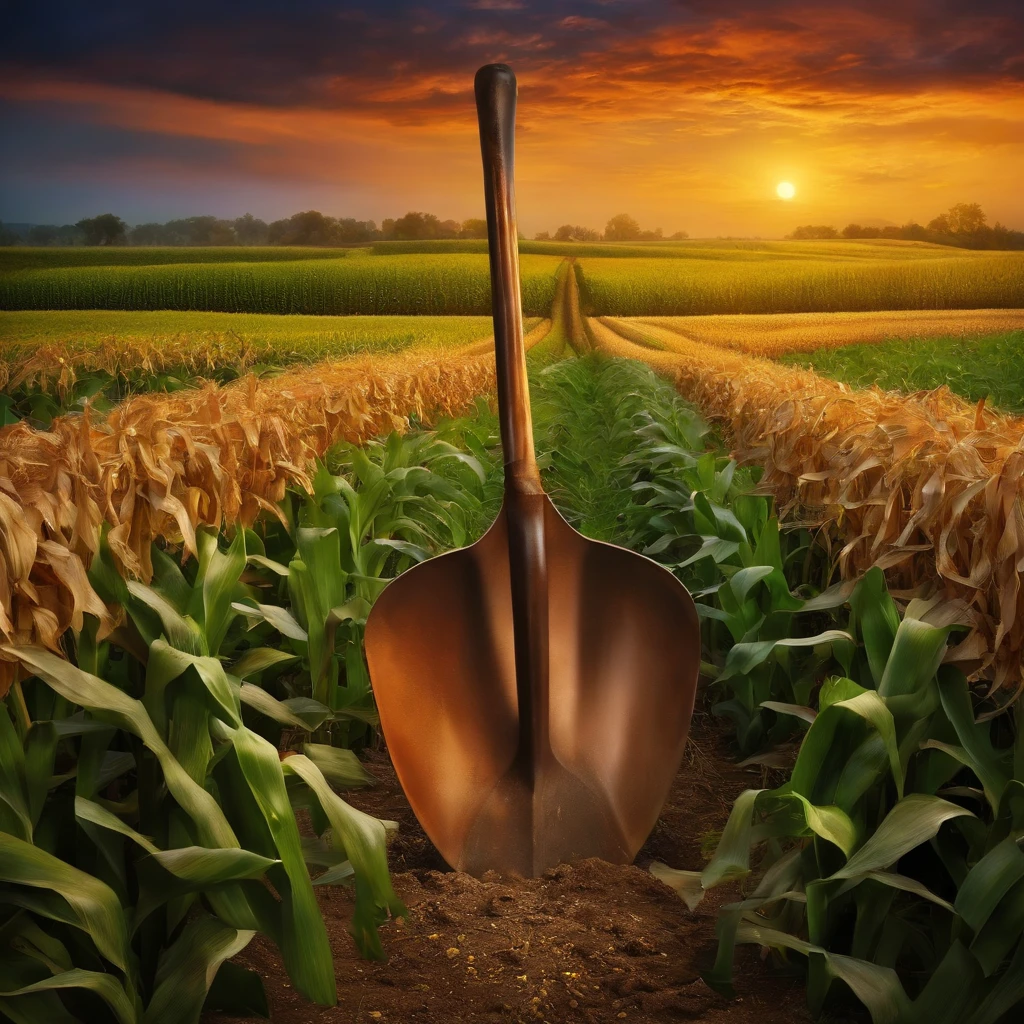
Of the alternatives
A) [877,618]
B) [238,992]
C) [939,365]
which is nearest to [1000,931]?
[877,618]

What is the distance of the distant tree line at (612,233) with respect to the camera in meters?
10.8

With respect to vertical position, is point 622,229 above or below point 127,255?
above

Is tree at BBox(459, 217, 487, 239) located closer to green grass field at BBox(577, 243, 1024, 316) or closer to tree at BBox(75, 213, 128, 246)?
green grass field at BBox(577, 243, 1024, 316)

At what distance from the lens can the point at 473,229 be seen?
9852 mm

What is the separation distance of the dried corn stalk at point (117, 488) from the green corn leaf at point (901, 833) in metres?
0.86

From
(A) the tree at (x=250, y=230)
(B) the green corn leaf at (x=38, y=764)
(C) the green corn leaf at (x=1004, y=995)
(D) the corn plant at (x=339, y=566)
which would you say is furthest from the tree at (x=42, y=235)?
(C) the green corn leaf at (x=1004, y=995)

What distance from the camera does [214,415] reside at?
5.59ft

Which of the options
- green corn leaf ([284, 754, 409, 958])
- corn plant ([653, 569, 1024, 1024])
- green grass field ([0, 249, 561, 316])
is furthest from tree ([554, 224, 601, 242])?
green corn leaf ([284, 754, 409, 958])

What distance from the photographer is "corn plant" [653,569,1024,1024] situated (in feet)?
3.32

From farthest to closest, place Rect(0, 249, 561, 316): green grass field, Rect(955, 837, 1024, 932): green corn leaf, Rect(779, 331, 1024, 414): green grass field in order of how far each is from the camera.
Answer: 1. Rect(0, 249, 561, 316): green grass field
2. Rect(779, 331, 1024, 414): green grass field
3. Rect(955, 837, 1024, 932): green corn leaf

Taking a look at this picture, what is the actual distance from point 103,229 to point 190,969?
22.5ft

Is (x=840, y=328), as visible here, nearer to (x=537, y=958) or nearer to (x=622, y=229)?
(x=622, y=229)

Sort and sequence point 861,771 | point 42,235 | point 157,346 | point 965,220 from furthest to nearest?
point 965,220 → point 42,235 → point 157,346 → point 861,771

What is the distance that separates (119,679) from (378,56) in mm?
8678
